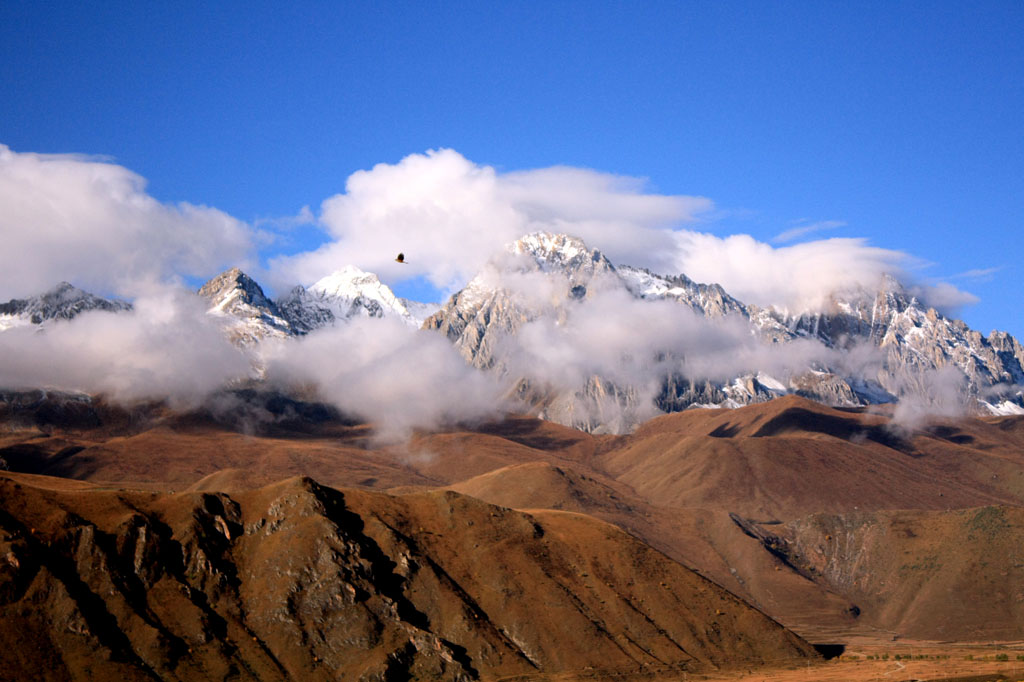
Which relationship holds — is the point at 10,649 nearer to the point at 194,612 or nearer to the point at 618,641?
the point at 194,612

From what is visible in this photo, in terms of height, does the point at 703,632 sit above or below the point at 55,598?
below

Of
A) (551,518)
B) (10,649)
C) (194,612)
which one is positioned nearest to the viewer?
(10,649)

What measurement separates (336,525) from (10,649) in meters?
42.1

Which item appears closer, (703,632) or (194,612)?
(194,612)

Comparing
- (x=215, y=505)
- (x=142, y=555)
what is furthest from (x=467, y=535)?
(x=142, y=555)

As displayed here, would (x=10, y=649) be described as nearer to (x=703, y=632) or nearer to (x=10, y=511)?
(x=10, y=511)

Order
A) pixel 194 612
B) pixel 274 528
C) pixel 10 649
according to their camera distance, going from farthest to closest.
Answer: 1. pixel 274 528
2. pixel 194 612
3. pixel 10 649

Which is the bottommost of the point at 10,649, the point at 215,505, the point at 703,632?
the point at 703,632

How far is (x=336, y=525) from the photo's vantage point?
13612 centimetres

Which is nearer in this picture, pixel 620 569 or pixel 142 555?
pixel 142 555

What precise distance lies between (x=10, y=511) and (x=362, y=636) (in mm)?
42953

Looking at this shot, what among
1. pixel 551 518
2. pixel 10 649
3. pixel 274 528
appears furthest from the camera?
pixel 551 518

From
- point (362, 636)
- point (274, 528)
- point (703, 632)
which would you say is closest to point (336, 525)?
point (274, 528)

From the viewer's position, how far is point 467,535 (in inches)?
5979
